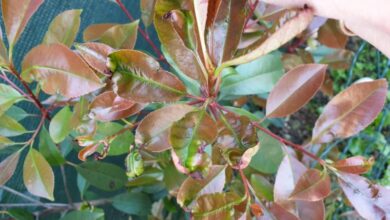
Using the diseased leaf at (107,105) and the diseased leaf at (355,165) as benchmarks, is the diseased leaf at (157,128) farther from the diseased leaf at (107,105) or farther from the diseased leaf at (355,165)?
the diseased leaf at (355,165)

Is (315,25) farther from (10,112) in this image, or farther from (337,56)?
(10,112)

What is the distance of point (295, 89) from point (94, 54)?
36cm

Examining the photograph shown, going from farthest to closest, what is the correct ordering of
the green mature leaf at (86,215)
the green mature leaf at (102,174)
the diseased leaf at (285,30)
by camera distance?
the green mature leaf at (102,174) → the green mature leaf at (86,215) → the diseased leaf at (285,30)

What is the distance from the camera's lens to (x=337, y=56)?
1354 mm

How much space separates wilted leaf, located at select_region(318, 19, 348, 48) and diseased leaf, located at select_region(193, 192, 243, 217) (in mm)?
648

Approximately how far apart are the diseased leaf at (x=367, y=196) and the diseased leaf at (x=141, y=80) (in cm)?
31

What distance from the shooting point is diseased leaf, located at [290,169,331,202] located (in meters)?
0.68

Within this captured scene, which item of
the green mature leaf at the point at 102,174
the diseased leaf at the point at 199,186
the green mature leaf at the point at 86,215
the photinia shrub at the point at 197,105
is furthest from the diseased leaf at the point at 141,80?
the green mature leaf at the point at 102,174

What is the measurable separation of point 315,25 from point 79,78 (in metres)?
0.71

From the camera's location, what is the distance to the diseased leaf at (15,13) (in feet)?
2.13

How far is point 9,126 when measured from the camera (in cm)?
80

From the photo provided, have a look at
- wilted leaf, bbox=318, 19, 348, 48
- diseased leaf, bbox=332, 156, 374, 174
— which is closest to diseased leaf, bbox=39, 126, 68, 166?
diseased leaf, bbox=332, 156, 374, 174

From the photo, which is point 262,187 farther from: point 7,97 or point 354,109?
point 7,97

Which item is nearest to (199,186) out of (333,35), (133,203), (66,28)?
(66,28)
